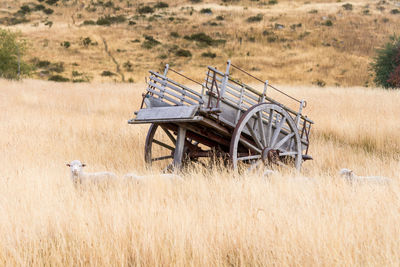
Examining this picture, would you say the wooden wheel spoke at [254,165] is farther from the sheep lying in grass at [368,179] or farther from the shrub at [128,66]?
the shrub at [128,66]

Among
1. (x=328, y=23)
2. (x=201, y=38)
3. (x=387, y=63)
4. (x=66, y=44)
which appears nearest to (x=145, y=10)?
(x=201, y=38)

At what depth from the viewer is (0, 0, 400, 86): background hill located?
39.4 m

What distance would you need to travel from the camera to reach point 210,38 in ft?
157

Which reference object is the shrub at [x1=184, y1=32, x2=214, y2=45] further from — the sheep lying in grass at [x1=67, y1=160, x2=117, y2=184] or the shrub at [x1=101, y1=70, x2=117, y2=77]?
the sheep lying in grass at [x1=67, y1=160, x2=117, y2=184]

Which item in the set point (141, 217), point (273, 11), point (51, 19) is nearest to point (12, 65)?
point (141, 217)

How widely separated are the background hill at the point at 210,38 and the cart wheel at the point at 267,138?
27859 millimetres

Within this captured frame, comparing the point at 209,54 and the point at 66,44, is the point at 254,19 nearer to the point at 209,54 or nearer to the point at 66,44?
the point at 209,54

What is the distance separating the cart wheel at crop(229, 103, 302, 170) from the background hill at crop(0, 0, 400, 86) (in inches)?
1097

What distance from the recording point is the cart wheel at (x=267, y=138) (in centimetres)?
720

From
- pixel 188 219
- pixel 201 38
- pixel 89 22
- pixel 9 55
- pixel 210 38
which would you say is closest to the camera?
pixel 188 219

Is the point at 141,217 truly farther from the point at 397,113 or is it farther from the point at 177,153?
the point at 397,113

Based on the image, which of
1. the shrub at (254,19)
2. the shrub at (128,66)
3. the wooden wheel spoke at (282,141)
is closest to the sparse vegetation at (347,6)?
the shrub at (254,19)

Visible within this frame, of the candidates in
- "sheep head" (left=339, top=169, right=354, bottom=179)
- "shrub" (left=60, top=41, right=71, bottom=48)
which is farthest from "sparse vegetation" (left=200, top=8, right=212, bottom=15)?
"sheep head" (left=339, top=169, right=354, bottom=179)

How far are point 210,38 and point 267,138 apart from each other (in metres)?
41.1
